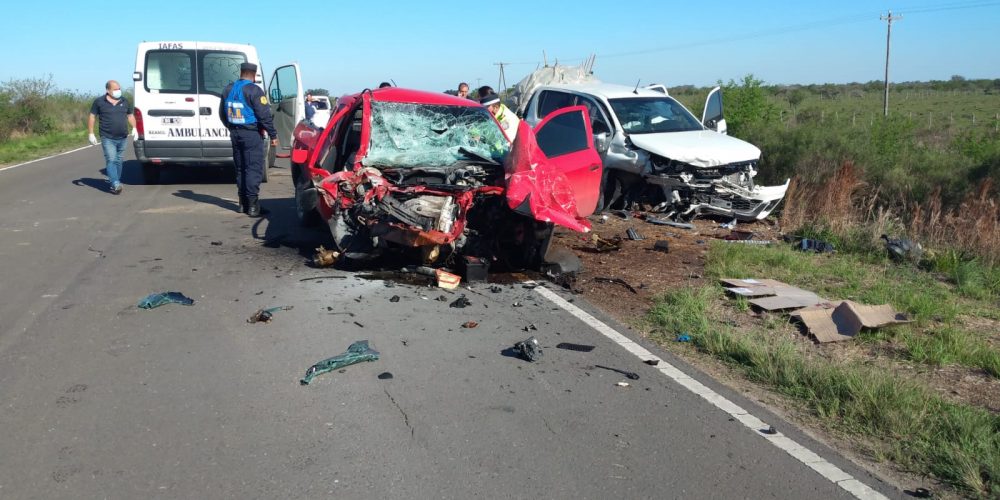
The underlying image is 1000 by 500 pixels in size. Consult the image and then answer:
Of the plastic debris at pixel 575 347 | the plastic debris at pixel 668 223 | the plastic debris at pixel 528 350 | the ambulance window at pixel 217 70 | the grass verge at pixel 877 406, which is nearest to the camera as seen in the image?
the grass verge at pixel 877 406

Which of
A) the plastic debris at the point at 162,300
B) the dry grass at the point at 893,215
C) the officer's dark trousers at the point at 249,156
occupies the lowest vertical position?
the plastic debris at the point at 162,300

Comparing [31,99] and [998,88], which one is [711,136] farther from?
[998,88]

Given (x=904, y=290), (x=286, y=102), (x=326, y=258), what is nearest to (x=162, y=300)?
(x=326, y=258)

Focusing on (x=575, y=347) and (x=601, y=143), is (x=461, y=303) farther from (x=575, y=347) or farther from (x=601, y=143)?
(x=601, y=143)

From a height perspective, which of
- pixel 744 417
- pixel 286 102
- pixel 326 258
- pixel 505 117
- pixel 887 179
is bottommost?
pixel 744 417

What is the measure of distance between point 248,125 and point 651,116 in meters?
5.96

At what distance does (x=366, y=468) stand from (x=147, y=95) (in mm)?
11560

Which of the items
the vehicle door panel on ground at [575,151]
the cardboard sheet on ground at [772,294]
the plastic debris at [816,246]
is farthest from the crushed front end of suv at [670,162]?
the cardboard sheet on ground at [772,294]

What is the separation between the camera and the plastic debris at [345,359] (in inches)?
205

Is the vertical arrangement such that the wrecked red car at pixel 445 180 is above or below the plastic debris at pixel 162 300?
above

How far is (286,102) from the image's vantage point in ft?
47.1

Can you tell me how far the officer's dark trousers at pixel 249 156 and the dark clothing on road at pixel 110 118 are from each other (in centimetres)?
328

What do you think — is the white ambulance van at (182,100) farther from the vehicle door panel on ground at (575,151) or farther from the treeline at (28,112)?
the treeline at (28,112)

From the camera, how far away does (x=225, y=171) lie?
16.9 metres
